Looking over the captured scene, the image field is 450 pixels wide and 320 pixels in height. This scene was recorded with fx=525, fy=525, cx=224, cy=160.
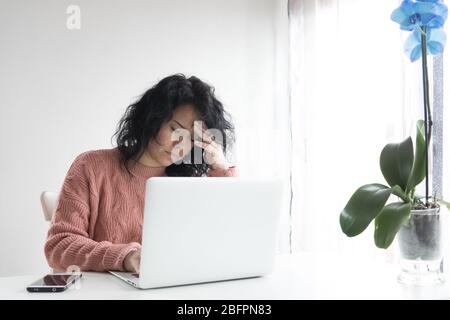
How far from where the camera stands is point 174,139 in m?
1.70

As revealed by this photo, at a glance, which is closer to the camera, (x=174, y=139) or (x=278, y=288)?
(x=278, y=288)

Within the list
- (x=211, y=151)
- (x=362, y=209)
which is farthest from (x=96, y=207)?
(x=362, y=209)

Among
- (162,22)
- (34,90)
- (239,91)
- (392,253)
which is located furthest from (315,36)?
(34,90)

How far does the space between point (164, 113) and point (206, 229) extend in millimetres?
664

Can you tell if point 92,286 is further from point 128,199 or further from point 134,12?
point 134,12

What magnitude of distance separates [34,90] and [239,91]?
1.16 metres

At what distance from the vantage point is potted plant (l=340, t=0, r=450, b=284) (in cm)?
117

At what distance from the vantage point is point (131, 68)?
9.41 feet

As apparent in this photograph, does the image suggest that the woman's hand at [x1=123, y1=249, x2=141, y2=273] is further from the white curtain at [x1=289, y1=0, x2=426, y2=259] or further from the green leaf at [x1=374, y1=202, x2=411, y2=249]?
the white curtain at [x1=289, y1=0, x2=426, y2=259]

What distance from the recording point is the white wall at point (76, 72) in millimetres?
2617

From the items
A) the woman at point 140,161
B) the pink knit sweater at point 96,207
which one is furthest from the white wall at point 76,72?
the pink knit sweater at point 96,207

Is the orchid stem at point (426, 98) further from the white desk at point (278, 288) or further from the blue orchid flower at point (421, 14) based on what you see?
the white desk at point (278, 288)

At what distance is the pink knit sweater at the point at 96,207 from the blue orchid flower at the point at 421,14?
881mm

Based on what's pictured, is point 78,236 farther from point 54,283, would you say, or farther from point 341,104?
point 341,104
